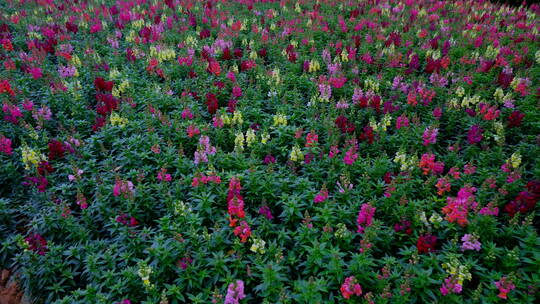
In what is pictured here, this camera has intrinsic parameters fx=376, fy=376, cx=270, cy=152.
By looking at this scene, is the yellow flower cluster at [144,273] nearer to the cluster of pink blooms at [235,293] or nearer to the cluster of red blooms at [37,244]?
the cluster of pink blooms at [235,293]

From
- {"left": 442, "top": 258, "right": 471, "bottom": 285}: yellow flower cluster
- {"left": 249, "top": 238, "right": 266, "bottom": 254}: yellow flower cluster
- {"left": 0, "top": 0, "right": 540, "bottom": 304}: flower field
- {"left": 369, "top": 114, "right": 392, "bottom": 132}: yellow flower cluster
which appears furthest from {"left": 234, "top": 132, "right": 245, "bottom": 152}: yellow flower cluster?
{"left": 442, "top": 258, "right": 471, "bottom": 285}: yellow flower cluster

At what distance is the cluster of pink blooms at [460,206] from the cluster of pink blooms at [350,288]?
1503 mm

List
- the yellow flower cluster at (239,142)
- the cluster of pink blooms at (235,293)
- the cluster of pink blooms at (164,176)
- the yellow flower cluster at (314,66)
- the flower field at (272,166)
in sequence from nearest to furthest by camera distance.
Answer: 1. the cluster of pink blooms at (235,293)
2. the flower field at (272,166)
3. the cluster of pink blooms at (164,176)
4. the yellow flower cluster at (239,142)
5. the yellow flower cluster at (314,66)

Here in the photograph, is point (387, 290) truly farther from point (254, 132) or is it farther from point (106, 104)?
→ point (106, 104)

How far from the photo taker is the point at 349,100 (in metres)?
6.70

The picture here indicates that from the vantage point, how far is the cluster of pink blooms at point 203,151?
5.21m

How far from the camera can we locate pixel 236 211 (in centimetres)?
423

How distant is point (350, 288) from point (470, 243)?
1463 millimetres

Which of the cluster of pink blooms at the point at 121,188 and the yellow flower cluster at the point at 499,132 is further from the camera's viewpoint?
the yellow flower cluster at the point at 499,132

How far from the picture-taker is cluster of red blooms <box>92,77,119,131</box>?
6013 mm

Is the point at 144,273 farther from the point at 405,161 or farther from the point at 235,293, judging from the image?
the point at 405,161

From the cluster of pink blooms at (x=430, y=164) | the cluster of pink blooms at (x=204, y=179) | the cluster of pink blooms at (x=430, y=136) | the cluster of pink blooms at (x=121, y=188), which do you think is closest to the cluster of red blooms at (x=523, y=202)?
the cluster of pink blooms at (x=430, y=164)

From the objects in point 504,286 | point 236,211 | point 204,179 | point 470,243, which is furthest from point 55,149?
point 504,286

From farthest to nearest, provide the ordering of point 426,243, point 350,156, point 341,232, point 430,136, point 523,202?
point 430,136
point 350,156
point 523,202
point 341,232
point 426,243
